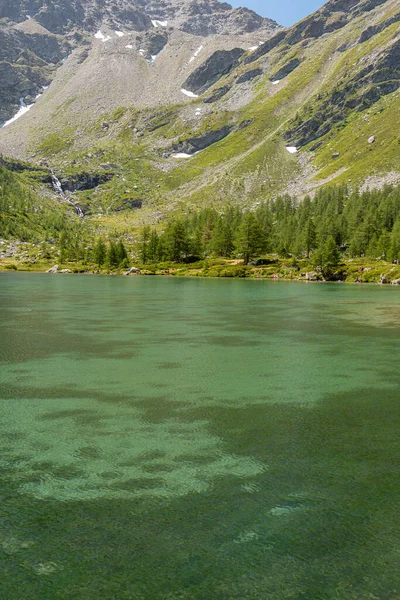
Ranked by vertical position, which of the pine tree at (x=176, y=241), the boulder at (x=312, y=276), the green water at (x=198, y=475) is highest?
the pine tree at (x=176, y=241)

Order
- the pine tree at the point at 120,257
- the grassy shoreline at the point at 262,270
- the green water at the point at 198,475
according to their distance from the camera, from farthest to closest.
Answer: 1. the pine tree at the point at 120,257
2. the grassy shoreline at the point at 262,270
3. the green water at the point at 198,475

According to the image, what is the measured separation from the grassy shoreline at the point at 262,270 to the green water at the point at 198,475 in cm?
9572

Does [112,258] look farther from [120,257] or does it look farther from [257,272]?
[257,272]

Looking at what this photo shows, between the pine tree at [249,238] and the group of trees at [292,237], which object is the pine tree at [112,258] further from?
the pine tree at [249,238]

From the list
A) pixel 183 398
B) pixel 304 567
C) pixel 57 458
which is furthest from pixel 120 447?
pixel 304 567

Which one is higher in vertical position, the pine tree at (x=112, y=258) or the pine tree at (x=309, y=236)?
the pine tree at (x=309, y=236)

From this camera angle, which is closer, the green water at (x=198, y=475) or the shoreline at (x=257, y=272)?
the green water at (x=198, y=475)

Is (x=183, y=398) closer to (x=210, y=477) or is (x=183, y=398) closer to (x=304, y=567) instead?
(x=210, y=477)

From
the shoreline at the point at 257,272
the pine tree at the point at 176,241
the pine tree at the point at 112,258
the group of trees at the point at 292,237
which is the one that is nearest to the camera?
the shoreline at the point at 257,272

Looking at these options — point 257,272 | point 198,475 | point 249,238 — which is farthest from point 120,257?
point 198,475

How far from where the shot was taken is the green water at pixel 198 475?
7719 mm

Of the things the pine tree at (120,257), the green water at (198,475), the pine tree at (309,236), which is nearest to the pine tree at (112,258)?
the pine tree at (120,257)

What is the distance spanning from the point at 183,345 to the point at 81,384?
10.5m

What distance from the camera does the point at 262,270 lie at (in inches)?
5231
